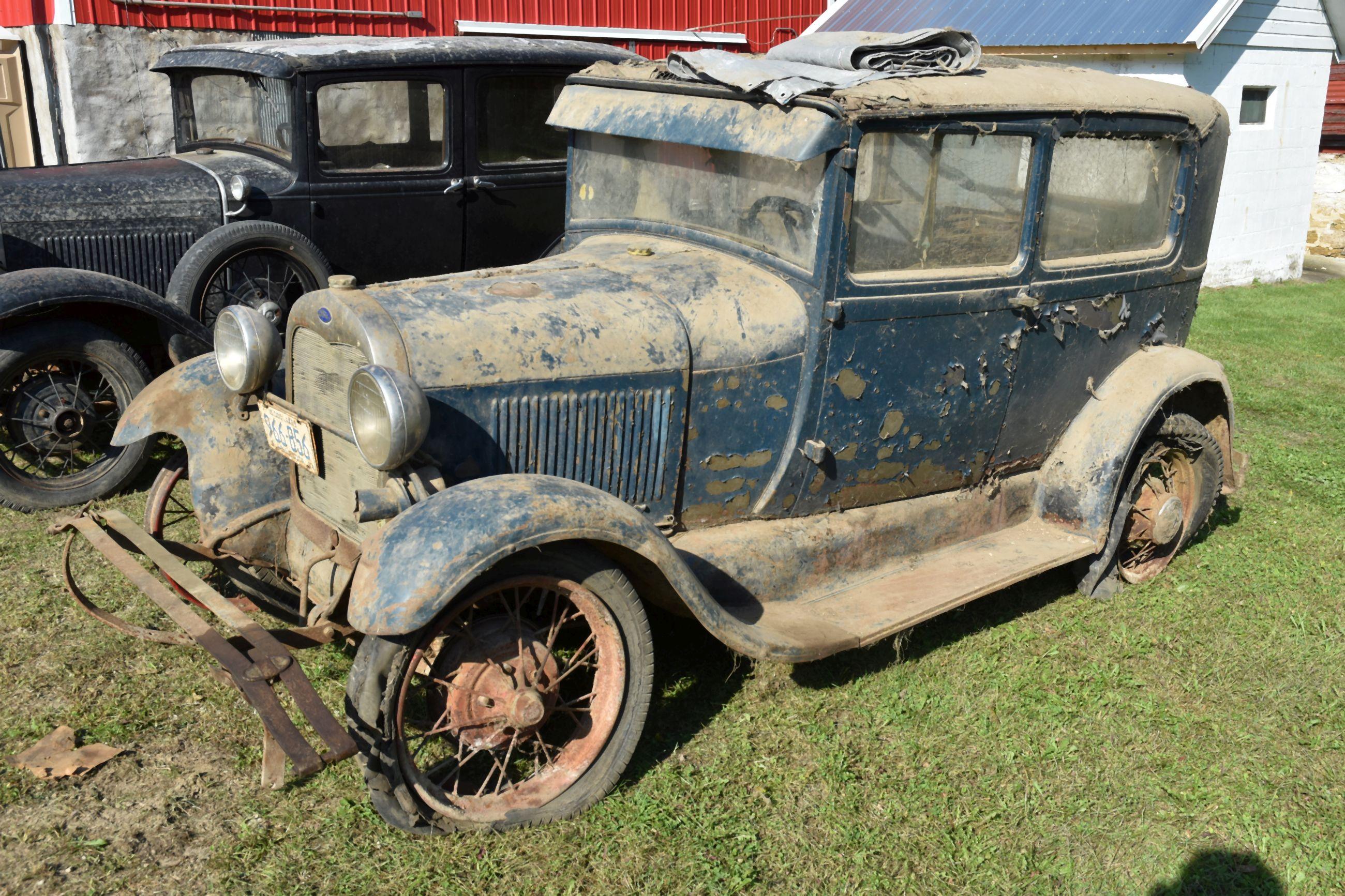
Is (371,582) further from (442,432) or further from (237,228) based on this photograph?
(237,228)

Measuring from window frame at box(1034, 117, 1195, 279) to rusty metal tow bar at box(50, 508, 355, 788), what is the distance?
2.79m

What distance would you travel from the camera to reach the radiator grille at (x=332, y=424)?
325cm

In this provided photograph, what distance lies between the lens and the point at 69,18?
28.8 ft

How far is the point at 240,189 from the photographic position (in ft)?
19.4

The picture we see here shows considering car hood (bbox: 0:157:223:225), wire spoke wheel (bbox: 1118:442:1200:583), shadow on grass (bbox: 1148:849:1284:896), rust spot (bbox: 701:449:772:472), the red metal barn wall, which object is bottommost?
shadow on grass (bbox: 1148:849:1284:896)

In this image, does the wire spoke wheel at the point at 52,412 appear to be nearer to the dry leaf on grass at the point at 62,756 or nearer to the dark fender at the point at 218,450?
the dark fender at the point at 218,450

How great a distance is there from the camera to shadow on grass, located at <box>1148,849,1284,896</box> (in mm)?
2996

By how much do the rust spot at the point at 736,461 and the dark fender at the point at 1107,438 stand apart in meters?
1.38

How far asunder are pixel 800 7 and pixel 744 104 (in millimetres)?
10347

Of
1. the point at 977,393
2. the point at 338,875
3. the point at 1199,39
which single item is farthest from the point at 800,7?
the point at 338,875

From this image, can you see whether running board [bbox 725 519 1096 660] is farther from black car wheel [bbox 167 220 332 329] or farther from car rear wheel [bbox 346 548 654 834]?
black car wheel [bbox 167 220 332 329]

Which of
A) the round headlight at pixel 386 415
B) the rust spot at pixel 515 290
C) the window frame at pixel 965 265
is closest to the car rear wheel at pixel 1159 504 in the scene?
the window frame at pixel 965 265

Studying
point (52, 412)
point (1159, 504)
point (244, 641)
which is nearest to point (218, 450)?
point (244, 641)

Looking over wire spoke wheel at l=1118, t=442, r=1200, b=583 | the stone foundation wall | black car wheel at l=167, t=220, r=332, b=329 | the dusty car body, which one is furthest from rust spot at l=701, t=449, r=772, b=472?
the stone foundation wall
